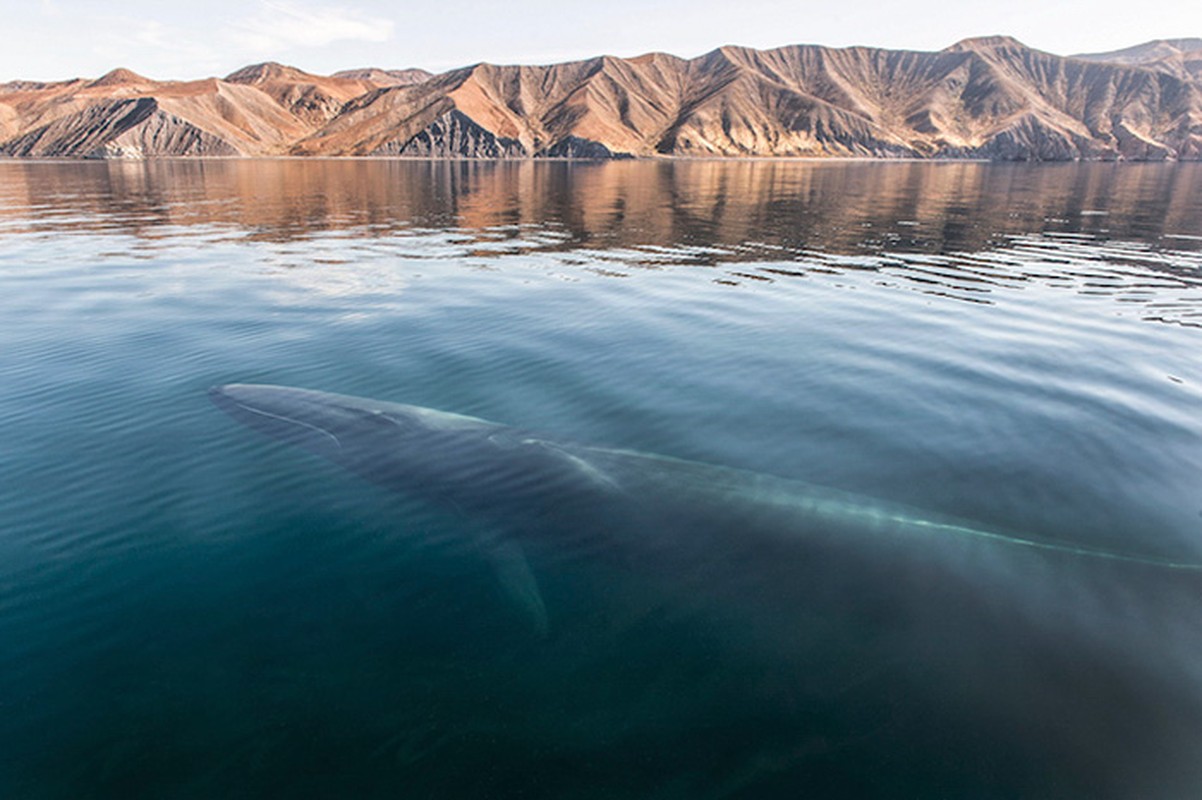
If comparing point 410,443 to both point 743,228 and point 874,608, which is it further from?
point 743,228

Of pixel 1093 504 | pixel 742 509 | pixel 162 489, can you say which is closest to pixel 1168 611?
pixel 1093 504

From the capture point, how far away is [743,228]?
49.7m

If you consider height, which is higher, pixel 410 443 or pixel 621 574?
pixel 410 443

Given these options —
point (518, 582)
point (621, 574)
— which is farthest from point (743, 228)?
point (518, 582)

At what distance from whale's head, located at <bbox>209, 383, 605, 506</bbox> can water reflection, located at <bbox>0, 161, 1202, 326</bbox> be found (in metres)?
20.3

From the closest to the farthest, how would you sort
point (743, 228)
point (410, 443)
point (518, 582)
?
1. point (518, 582)
2. point (410, 443)
3. point (743, 228)

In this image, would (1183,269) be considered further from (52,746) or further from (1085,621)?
(52,746)

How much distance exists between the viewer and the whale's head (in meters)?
11.6

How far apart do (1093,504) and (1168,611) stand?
2.94 m

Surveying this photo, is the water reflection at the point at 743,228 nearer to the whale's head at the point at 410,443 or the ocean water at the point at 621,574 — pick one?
the ocean water at the point at 621,574

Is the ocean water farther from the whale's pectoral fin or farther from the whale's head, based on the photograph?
the whale's head

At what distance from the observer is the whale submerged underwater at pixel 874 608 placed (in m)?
6.71

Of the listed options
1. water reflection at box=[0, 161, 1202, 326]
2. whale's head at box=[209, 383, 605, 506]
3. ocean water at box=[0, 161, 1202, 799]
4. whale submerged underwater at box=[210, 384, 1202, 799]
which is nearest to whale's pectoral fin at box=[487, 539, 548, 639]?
whale submerged underwater at box=[210, 384, 1202, 799]

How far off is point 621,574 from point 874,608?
3.47 meters
